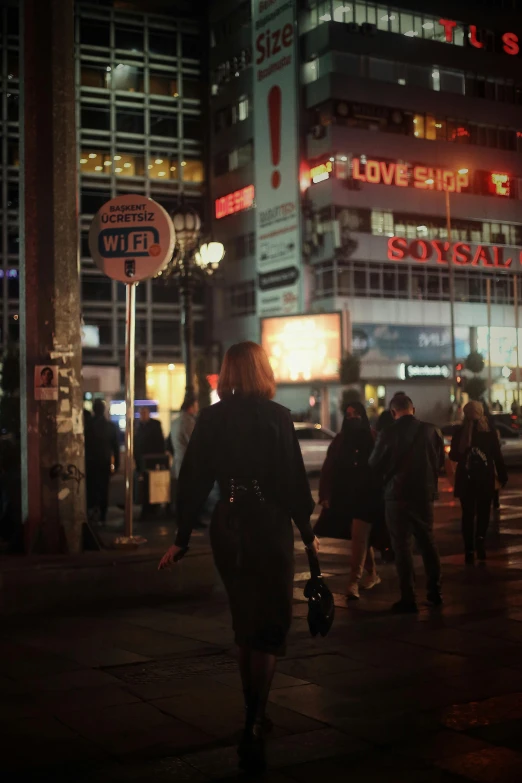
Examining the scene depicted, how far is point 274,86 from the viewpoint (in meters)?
57.0

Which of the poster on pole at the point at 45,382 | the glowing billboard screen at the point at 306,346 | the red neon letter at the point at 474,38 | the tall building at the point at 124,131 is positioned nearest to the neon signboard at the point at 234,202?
the tall building at the point at 124,131

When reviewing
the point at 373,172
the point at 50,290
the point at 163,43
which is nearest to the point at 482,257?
the point at 373,172

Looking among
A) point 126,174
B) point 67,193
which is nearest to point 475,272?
point 126,174

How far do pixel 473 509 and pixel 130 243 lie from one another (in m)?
4.69

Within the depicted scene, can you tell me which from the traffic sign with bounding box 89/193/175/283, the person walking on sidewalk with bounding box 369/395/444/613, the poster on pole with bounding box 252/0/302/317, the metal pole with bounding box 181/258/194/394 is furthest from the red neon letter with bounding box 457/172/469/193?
the person walking on sidewalk with bounding box 369/395/444/613

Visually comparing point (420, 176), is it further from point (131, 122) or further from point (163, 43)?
point (163, 43)

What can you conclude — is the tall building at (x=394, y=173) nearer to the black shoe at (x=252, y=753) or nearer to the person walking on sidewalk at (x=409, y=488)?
the person walking on sidewalk at (x=409, y=488)

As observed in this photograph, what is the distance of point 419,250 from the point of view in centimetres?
5697

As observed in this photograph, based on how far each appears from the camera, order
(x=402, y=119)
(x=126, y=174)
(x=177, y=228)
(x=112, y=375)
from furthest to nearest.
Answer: (x=126, y=174)
(x=402, y=119)
(x=112, y=375)
(x=177, y=228)

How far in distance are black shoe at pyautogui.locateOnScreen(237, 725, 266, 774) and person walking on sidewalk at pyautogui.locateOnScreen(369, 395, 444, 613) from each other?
160 inches

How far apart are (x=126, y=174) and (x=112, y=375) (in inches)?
592

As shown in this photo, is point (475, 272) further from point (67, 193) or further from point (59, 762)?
point (59, 762)

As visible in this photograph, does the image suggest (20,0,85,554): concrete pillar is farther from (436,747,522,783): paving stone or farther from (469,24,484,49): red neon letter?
(469,24,484,49): red neon letter

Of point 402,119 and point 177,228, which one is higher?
point 402,119
